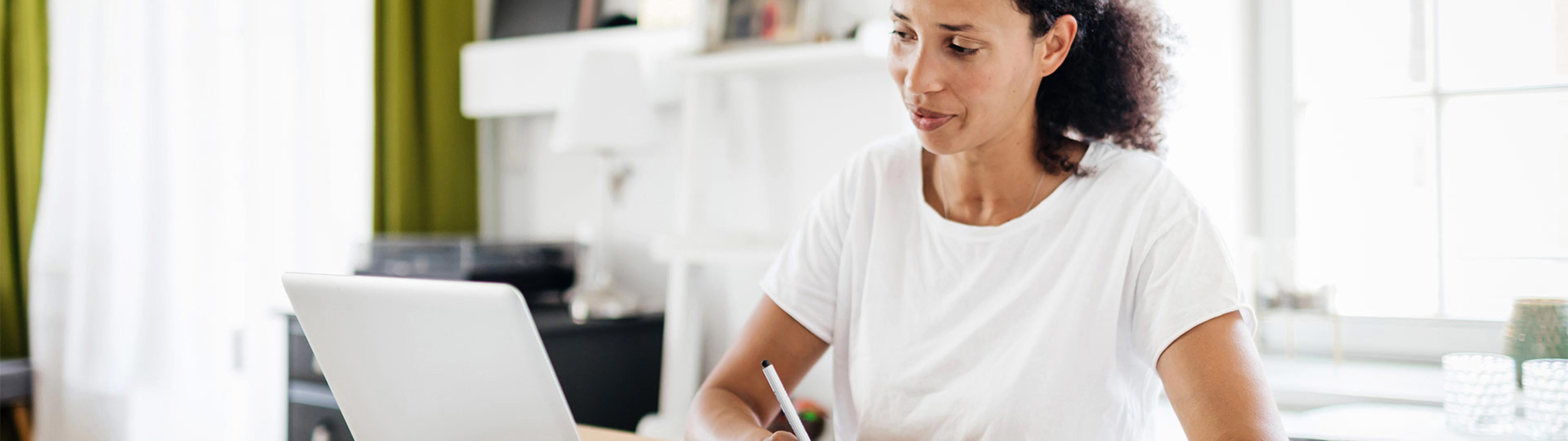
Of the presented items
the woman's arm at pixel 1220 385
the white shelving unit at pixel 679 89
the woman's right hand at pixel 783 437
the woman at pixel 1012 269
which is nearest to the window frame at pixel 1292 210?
the white shelving unit at pixel 679 89

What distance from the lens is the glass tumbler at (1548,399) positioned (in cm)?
132

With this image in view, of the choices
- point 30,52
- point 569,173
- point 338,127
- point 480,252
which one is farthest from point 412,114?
point 30,52

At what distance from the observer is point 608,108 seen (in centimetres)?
229

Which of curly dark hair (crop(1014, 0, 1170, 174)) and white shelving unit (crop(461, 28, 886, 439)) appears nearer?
curly dark hair (crop(1014, 0, 1170, 174))

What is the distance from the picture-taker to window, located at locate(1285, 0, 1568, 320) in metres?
1.82

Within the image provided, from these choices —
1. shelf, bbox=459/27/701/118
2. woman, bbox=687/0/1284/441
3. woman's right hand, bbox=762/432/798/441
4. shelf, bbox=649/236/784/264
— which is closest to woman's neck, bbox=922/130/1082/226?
woman, bbox=687/0/1284/441

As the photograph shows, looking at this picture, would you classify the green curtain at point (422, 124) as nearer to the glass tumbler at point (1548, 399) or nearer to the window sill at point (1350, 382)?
the window sill at point (1350, 382)

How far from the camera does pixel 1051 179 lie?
3.95ft

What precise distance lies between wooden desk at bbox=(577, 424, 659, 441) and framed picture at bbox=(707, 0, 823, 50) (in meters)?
0.96

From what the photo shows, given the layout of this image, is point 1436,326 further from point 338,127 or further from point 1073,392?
point 338,127

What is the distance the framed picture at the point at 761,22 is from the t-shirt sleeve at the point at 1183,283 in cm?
107

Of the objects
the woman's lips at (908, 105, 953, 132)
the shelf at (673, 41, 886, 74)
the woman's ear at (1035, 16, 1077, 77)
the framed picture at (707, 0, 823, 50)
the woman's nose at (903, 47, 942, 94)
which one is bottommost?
the woman's lips at (908, 105, 953, 132)

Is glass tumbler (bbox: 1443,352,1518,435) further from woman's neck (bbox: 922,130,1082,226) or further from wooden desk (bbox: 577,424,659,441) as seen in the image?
wooden desk (bbox: 577,424,659,441)

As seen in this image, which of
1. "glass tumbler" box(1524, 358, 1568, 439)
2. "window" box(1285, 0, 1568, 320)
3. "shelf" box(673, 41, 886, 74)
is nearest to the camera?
"glass tumbler" box(1524, 358, 1568, 439)
